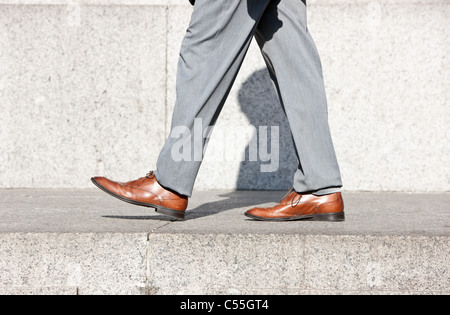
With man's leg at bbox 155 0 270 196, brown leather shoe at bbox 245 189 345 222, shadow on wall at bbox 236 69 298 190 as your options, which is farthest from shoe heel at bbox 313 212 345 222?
shadow on wall at bbox 236 69 298 190

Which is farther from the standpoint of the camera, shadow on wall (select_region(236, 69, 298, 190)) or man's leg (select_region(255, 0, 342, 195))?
shadow on wall (select_region(236, 69, 298, 190))

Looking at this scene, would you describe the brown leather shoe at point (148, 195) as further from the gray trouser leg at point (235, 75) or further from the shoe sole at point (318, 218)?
the shoe sole at point (318, 218)

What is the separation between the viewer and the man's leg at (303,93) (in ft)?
8.43

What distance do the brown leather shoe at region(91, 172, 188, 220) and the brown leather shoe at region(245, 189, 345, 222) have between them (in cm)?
32

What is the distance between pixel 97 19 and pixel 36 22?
1.43 ft

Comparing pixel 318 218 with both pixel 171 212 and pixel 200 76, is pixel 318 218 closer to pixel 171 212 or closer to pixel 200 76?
pixel 171 212

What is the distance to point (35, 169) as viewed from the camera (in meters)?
4.19

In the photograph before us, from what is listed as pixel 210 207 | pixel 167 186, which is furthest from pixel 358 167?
pixel 167 186

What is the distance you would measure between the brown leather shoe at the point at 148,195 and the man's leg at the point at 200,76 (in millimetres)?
45

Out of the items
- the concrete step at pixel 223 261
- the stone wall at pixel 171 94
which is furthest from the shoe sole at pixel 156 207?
the stone wall at pixel 171 94

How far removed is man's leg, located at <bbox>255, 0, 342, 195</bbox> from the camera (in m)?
2.57

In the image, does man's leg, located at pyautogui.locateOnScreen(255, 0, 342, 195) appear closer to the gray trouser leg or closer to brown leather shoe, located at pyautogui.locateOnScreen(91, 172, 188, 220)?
the gray trouser leg
